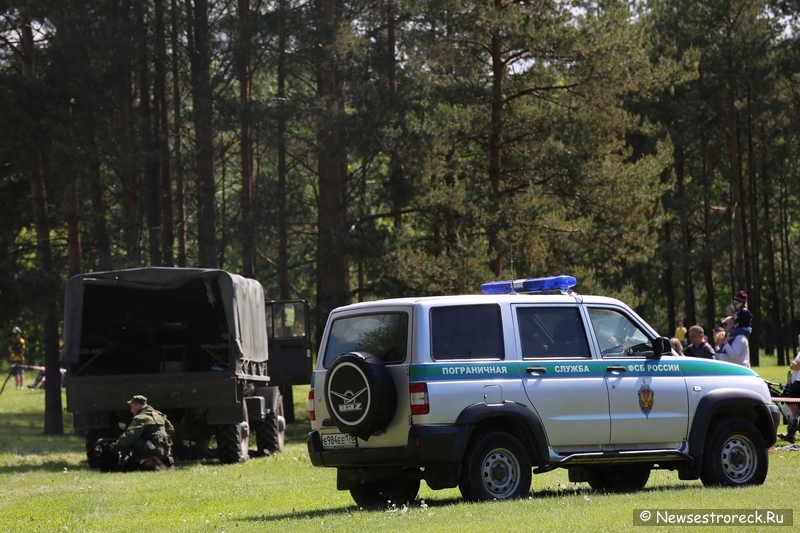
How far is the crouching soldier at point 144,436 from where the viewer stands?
1772 centimetres

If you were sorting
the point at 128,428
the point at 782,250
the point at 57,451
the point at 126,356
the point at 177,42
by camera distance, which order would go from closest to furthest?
the point at 128,428
the point at 126,356
the point at 57,451
the point at 177,42
the point at 782,250

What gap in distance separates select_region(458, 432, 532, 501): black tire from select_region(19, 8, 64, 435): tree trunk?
20.6 meters

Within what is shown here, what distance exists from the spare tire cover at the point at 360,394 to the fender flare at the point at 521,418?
0.67 meters

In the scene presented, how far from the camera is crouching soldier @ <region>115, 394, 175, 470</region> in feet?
58.1

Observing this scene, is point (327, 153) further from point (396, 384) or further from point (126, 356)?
point (396, 384)

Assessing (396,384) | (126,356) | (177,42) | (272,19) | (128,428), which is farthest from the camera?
(177,42)

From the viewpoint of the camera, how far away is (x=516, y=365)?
35.7 ft

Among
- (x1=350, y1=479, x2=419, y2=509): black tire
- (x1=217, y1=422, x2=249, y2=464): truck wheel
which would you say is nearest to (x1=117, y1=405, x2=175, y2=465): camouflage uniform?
(x1=217, y1=422, x2=249, y2=464): truck wheel

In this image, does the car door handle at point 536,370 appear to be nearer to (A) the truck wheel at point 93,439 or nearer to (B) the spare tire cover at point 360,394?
(B) the spare tire cover at point 360,394

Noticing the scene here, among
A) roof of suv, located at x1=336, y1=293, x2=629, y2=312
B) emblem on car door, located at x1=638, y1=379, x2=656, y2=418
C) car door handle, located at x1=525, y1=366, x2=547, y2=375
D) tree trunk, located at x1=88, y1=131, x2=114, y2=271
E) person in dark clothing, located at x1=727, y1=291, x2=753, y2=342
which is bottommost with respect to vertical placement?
emblem on car door, located at x1=638, y1=379, x2=656, y2=418

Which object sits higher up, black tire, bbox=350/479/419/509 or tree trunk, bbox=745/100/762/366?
tree trunk, bbox=745/100/762/366

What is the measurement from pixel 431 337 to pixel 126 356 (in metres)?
11.9

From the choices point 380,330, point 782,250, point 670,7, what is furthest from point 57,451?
point 782,250

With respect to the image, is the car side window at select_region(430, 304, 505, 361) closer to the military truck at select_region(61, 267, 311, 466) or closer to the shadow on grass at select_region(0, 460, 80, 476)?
the military truck at select_region(61, 267, 311, 466)
